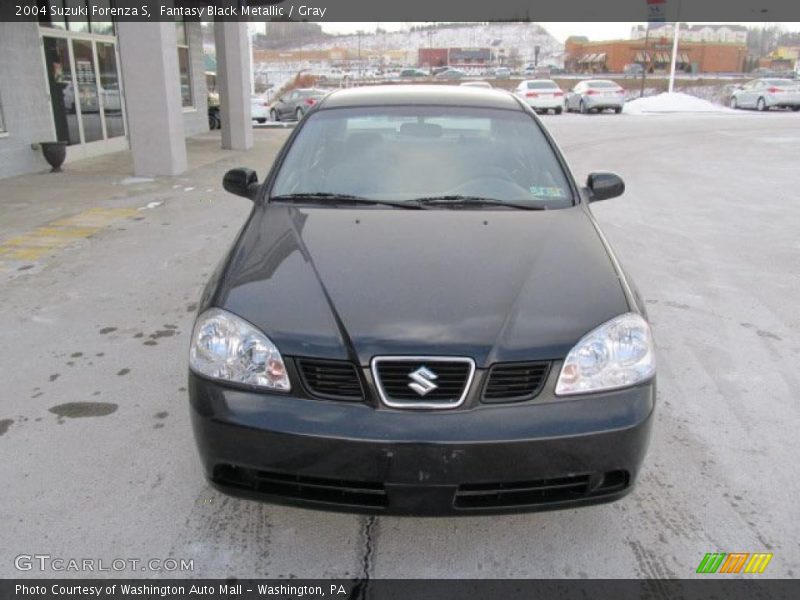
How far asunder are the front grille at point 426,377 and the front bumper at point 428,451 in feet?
0.19

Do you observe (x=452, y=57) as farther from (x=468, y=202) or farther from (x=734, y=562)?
(x=734, y=562)

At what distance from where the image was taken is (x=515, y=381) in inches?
88.4

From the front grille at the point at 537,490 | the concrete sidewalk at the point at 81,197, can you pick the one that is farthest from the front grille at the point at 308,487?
the concrete sidewalk at the point at 81,197

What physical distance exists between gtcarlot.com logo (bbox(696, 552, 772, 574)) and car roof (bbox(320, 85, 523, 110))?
270cm

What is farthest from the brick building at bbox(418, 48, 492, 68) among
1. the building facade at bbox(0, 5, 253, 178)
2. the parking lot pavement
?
the parking lot pavement

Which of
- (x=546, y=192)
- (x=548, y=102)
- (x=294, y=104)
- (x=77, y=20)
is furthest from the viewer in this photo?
(x=548, y=102)

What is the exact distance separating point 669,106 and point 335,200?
110 ft

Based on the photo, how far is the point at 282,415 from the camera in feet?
7.32

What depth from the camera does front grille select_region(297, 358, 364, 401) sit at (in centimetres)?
224

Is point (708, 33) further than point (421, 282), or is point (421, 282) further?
point (708, 33)

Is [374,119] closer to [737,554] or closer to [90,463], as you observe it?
[90,463]

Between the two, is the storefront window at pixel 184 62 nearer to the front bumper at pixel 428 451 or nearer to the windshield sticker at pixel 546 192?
the windshield sticker at pixel 546 192

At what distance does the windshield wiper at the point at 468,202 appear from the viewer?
3.34m
